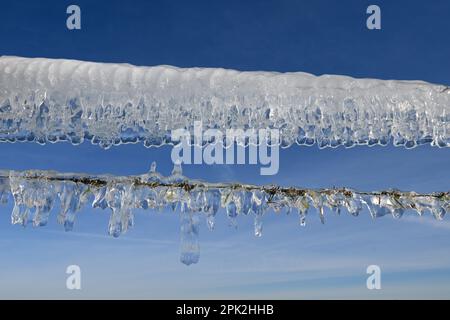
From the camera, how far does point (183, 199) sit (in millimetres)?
3521

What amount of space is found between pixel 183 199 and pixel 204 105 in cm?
73

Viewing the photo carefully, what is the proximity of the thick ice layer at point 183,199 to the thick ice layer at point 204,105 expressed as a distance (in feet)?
1.08

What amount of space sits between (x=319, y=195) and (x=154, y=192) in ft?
3.97

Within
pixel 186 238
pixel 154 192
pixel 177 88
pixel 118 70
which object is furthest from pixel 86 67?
pixel 186 238

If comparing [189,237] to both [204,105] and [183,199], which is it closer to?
[183,199]

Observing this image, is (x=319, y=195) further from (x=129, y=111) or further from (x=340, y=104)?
(x=129, y=111)

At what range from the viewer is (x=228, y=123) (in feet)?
10.8

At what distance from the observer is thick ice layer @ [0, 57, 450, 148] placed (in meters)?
3.28

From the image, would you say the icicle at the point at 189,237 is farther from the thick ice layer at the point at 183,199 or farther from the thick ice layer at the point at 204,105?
the thick ice layer at the point at 204,105

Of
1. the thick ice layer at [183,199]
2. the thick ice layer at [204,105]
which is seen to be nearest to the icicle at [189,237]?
the thick ice layer at [183,199]

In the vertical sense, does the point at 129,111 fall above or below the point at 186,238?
above

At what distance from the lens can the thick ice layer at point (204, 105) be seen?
10.8ft
